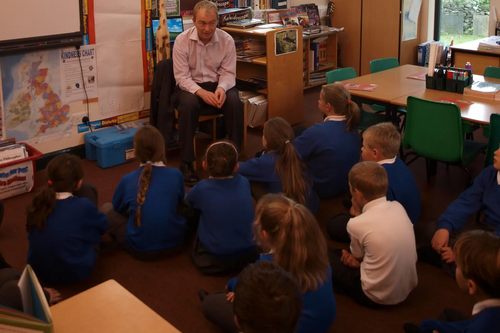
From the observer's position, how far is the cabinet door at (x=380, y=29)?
6137 millimetres

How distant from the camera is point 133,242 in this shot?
2.90m

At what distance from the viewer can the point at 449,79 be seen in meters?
3.87

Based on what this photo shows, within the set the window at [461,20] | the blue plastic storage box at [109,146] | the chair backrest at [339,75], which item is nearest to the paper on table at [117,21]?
the blue plastic storage box at [109,146]

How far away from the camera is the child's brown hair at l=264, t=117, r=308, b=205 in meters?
3.01

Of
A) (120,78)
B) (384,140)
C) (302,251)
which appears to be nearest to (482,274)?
(302,251)

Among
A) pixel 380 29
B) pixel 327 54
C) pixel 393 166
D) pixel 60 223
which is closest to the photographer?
pixel 60 223

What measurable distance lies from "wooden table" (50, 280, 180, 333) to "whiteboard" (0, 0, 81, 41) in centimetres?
279

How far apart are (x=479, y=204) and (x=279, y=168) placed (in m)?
1.07

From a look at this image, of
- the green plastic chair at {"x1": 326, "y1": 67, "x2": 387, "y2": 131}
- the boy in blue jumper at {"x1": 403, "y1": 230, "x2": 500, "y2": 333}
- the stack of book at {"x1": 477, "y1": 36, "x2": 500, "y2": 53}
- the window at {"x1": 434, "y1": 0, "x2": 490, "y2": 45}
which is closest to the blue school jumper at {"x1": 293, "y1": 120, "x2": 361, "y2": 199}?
the green plastic chair at {"x1": 326, "y1": 67, "x2": 387, "y2": 131}

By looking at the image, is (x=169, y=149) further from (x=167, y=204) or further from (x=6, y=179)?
(x=167, y=204)

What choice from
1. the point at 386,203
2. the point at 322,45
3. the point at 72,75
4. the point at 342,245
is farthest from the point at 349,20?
the point at 386,203

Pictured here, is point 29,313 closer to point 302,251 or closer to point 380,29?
point 302,251

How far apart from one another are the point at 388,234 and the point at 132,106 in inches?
120

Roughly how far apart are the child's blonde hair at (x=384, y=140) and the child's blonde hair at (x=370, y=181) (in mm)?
501
